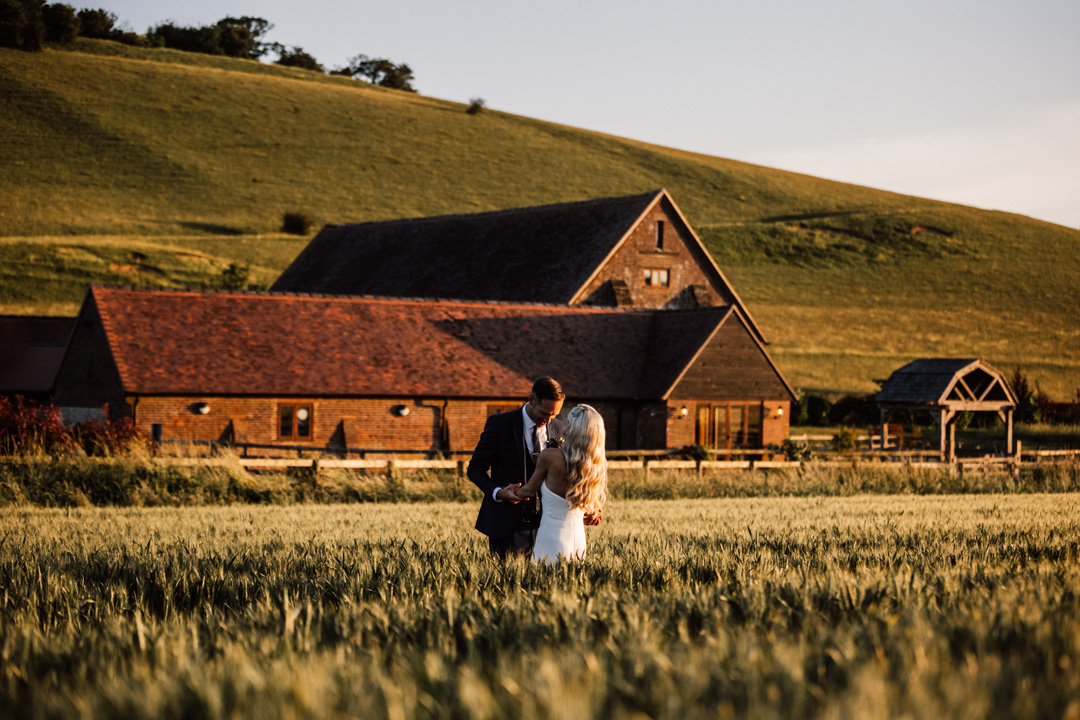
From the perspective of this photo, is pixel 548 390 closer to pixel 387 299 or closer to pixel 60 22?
pixel 387 299

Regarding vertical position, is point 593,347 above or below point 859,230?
below

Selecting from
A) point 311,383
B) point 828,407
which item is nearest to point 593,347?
point 311,383

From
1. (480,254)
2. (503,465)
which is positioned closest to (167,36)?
(480,254)

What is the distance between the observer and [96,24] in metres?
128

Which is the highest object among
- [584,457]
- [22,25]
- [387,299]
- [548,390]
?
[22,25]

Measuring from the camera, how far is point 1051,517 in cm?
1652

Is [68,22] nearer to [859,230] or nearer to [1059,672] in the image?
[859,230]

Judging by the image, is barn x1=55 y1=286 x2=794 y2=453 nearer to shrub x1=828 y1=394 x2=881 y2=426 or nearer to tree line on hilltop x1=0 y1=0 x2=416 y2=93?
shrub x1=828 y1=394 x2=881 y2=426

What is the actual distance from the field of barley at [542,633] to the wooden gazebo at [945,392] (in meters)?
26.0

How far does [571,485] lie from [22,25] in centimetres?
11212

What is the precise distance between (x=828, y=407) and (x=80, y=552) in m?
45.6

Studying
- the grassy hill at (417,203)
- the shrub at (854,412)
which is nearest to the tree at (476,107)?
the grassy hill at (417,203)

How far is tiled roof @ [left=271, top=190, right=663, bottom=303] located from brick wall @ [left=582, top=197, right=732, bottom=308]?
710 millimetres

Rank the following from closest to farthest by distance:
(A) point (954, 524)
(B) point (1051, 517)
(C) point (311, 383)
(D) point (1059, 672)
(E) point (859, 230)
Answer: (D) point (1059, 672) < (A) point (954, 524) < (B) point (1051, 517) < (C) point (311, 383) < (E) point (859, 230)
